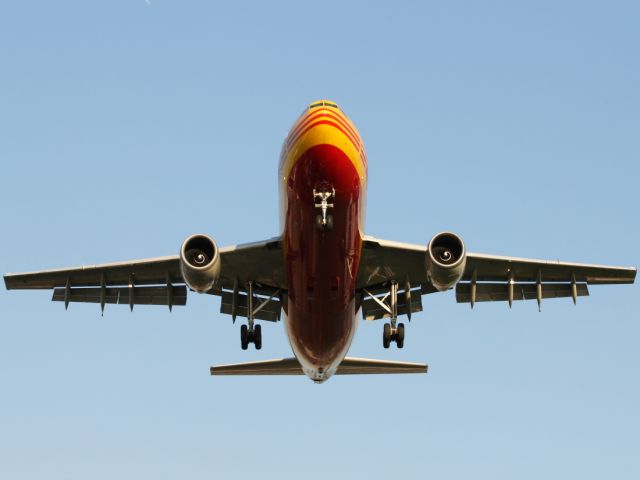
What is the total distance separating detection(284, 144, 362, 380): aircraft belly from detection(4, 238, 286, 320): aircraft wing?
1.34 metres

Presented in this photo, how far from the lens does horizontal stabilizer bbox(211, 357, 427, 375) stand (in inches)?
1227

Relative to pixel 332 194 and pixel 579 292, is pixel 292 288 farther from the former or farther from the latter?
pixel 579 292

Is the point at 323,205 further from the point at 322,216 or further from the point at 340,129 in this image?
the point at 340,129

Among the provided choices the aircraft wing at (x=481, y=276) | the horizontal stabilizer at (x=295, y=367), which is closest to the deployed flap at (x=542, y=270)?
the aircraft wing at (x=481, y=276)

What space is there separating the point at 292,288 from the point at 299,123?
159 inches

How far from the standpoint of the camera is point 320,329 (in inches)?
1065

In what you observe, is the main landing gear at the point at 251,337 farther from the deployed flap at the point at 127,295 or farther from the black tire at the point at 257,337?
the deployed flap at the point at 127,295

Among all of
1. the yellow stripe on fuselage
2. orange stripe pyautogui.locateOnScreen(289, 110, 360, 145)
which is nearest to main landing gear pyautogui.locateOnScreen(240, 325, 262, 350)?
the yellow stripe on fuselage

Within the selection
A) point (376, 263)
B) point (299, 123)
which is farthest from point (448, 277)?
point (299, 123)

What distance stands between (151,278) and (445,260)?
887 cm

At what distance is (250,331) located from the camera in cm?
2859

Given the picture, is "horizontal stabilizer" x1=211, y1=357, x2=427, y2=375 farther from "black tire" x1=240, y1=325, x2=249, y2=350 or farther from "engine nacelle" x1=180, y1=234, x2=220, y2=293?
"engine nacelle" x1=180, y1=234, x2=220, y2=293

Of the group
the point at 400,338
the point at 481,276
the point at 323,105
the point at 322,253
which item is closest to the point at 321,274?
the point at 322,253

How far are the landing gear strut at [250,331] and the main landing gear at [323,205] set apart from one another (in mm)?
5342
